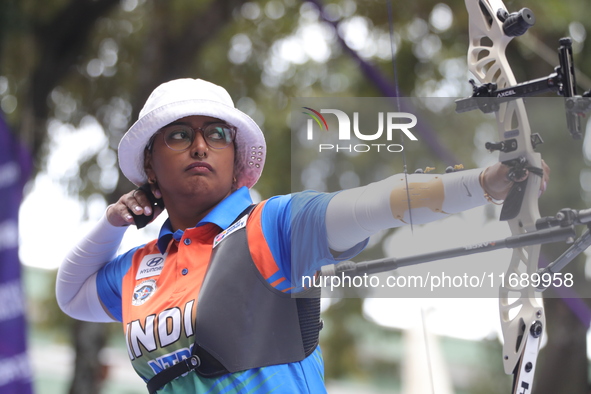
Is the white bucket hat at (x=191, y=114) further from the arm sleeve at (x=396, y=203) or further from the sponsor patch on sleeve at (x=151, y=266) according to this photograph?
the arm sleeve at (x=396, y=203)

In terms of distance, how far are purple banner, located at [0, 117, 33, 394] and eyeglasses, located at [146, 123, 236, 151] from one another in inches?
124

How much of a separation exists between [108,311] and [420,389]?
4.31ft

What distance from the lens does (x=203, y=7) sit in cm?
688

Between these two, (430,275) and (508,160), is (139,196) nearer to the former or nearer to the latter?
(430,275)

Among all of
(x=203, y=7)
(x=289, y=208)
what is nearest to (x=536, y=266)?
(x=289, y=208)

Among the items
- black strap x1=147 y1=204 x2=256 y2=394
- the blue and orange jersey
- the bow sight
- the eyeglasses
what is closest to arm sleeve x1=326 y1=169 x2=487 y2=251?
the blue and orange jersey

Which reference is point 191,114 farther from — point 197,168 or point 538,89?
point 538,89

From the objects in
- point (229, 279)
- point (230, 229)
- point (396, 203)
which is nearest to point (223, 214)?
point (230, 229)

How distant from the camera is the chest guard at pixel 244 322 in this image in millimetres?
1862

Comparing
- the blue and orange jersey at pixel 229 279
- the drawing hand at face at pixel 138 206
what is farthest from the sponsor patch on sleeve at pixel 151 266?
the drawing hand at face at pixel 138 206

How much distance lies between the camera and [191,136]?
2.14m

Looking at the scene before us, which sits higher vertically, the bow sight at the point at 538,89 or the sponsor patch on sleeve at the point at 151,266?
the bow sight at the point at 538,89

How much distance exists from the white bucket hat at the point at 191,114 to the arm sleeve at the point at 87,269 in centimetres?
25

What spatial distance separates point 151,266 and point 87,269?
0.48m
